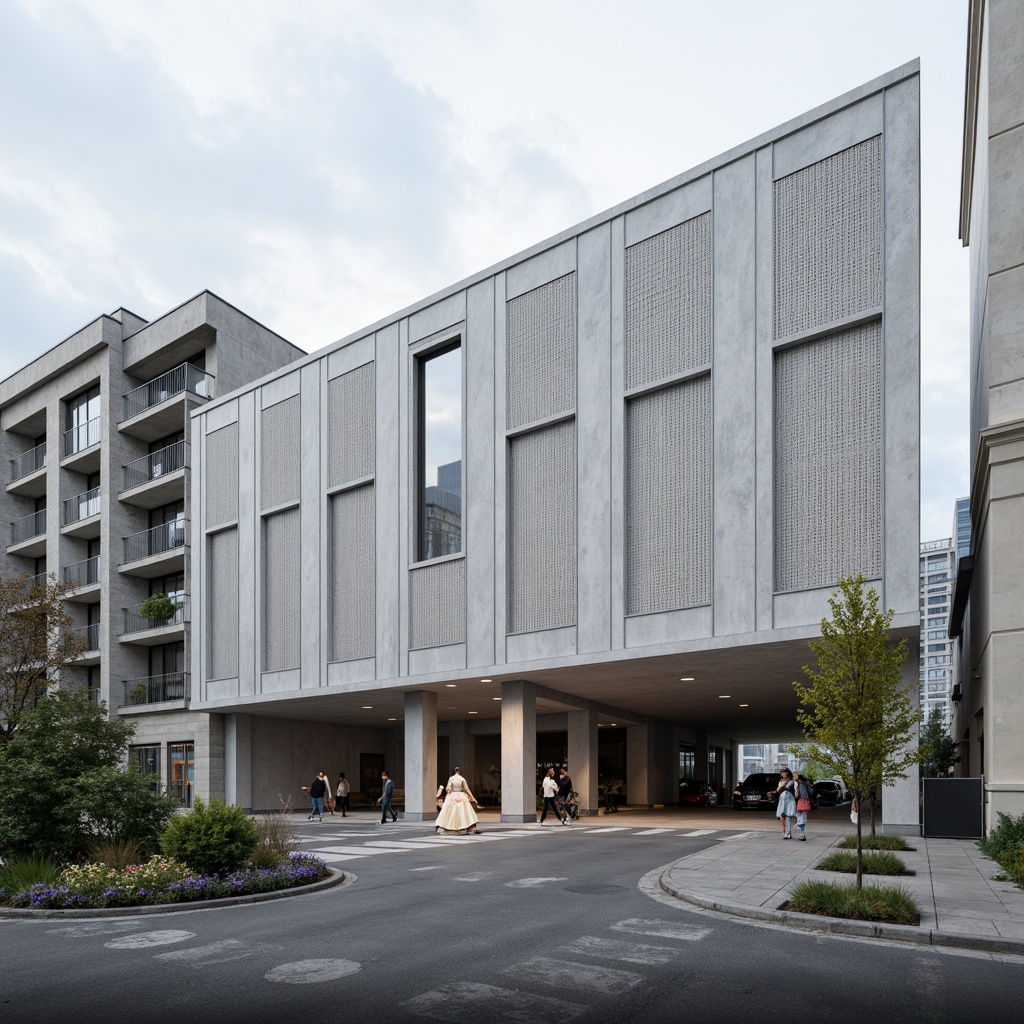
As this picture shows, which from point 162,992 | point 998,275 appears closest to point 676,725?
point 998,275

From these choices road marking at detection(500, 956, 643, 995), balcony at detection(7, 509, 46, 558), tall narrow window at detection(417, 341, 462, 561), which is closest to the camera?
road marking at detection(500, 956, 643, 995)

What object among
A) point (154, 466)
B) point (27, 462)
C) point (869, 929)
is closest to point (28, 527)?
point (27, 462)

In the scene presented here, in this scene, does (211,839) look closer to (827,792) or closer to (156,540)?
(156,540)

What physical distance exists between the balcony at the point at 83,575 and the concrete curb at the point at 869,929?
40642mm

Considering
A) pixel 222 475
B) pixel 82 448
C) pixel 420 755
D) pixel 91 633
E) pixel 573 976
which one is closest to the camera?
pixel 573 976

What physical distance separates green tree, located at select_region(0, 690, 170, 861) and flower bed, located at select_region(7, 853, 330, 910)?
1.07 metres

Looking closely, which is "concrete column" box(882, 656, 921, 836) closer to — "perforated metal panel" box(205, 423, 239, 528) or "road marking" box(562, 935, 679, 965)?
"road marking" box(562, 935, 679, 965)

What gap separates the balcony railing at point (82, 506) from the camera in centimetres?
4606

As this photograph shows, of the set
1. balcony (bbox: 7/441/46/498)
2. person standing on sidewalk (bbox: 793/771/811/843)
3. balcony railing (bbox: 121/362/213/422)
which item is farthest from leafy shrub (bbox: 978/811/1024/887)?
balcony (bbox: 7/441/46/498)

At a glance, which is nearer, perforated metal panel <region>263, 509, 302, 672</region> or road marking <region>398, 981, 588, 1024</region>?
road marking <region>398, 981, 588, 1024</region>

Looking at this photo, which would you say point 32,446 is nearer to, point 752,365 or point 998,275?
point 752,365

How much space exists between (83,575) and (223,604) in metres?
14.1

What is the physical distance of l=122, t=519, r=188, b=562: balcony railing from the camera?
1638 inches

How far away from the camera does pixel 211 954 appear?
9328 millimetres
